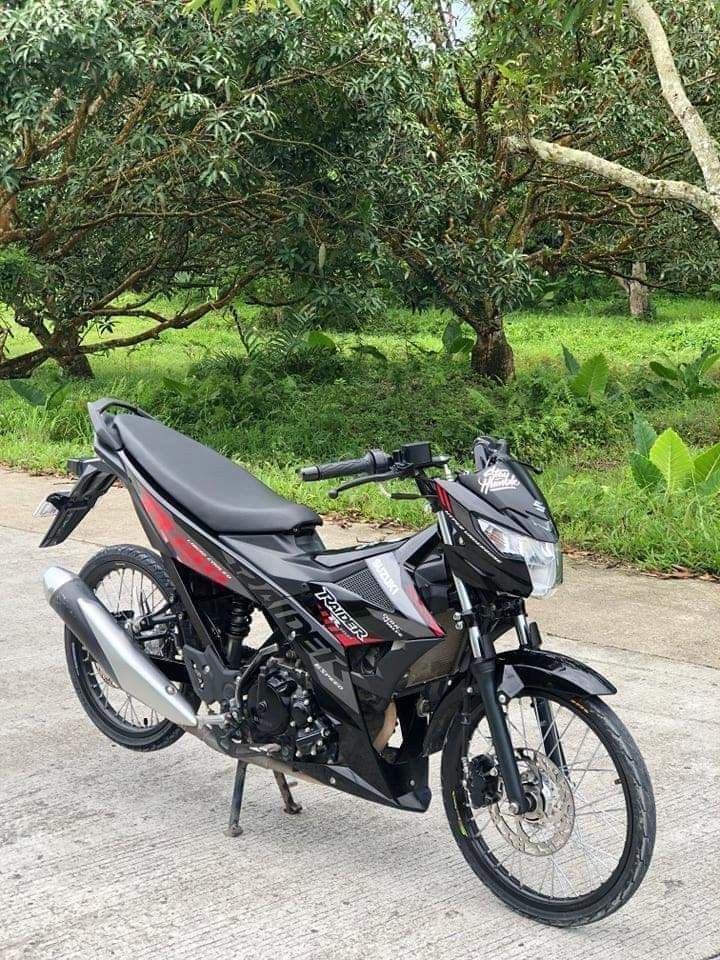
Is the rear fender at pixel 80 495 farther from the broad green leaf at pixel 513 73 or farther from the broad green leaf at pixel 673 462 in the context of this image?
the broad green leaf at pixel 513 73

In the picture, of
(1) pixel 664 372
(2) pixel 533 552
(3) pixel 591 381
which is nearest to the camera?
(2) pixel 533 552

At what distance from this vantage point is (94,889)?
344 centimetres

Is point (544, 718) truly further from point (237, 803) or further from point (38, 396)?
point (38, 396)

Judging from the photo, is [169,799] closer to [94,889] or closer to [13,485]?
[94,889]

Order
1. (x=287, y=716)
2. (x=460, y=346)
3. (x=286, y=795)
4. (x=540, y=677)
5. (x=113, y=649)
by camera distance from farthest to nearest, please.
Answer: (x=460, y=346)
(x=113, y=649)
(x=286, y=795)
(x=287, y=716)
(x=540, y=677)

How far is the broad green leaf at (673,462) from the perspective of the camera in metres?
7.81

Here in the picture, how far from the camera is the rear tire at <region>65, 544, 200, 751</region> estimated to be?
4.26m

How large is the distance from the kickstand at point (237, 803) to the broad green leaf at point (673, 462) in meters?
4.63

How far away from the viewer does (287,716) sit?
3.58 meters

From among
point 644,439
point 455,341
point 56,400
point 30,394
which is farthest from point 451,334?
point 644,439

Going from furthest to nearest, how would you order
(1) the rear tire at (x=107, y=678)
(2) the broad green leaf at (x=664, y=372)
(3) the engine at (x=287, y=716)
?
(2) the broad green leaf at (x=664, y=372) < (1) the rear tire at (x=107, y=678) < (3) the engine at (x=287, y=716)

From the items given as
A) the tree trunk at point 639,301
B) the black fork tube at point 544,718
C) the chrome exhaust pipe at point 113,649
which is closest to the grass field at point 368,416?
the chrome exhaust pipe at point 113,649

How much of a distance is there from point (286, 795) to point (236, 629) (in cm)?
52

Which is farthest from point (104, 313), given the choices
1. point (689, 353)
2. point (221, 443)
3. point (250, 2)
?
point (689, 353)
